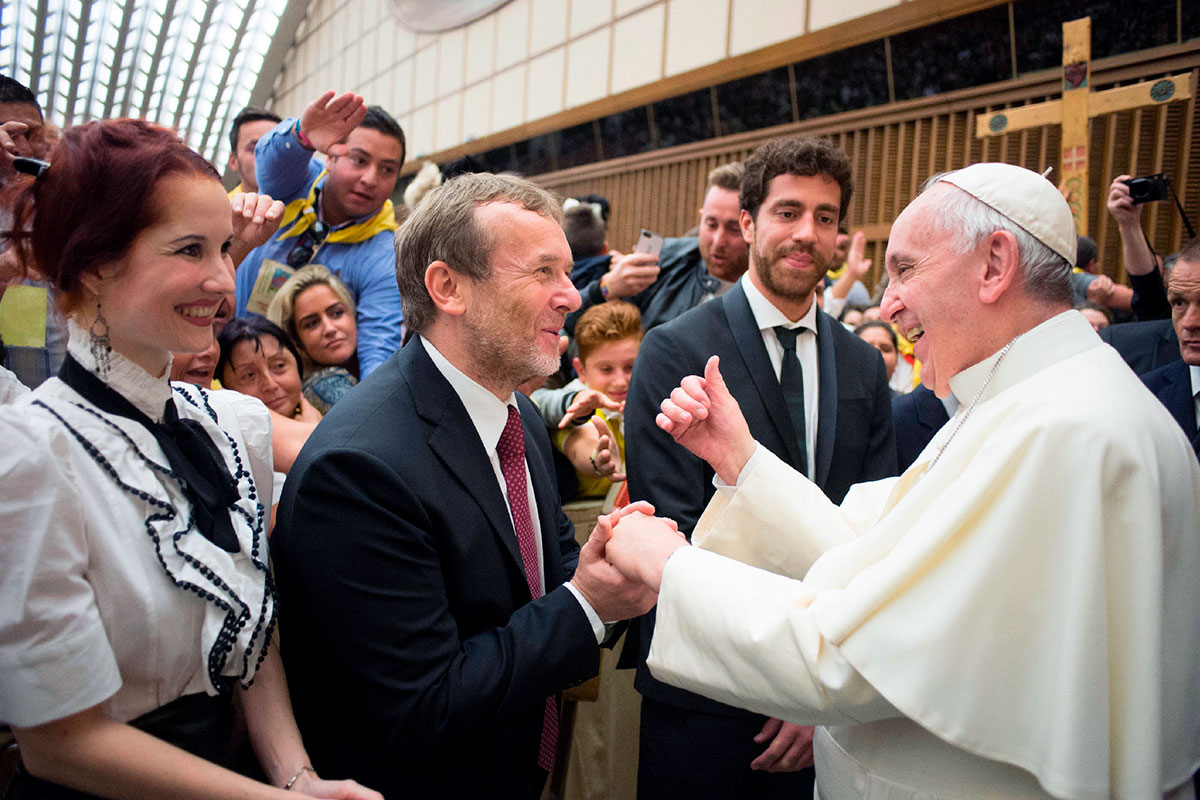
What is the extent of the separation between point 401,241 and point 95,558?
0.98 m

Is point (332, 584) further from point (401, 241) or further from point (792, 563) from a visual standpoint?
point (792, 563)

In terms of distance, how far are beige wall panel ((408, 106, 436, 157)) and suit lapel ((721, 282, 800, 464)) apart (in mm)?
9536

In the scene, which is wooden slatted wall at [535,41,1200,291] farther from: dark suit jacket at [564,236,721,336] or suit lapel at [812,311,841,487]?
suit lapel at [812,311,841,487]

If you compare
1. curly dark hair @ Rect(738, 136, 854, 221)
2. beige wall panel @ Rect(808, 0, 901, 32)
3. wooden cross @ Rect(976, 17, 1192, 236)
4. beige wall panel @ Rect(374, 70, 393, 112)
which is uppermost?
beige wall panel @ Rect(374, 70, 393, 112)

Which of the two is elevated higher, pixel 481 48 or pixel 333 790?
pixel 481 48

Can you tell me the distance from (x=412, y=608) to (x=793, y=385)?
50.8 inches

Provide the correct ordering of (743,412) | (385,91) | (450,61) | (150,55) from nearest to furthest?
(743,412) → (150,55) → (450,61) → (385,91)

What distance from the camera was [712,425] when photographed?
6.14ft

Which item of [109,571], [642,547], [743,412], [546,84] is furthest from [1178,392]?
[546,84]

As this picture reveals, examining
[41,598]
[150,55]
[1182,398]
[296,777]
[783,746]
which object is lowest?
[783,746]

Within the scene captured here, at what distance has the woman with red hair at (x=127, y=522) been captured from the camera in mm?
1067

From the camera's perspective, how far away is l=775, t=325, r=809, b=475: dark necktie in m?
2.20

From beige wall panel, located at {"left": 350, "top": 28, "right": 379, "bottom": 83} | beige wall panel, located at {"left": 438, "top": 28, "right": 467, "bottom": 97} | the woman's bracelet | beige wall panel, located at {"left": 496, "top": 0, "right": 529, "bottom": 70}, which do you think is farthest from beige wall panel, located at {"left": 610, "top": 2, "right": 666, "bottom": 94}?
the woman's bracelet

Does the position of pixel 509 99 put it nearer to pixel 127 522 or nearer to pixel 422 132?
pixel 422 132
